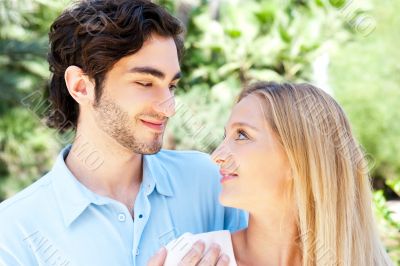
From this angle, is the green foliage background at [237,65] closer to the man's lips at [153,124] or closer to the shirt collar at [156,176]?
the shirt collar at [156,176]

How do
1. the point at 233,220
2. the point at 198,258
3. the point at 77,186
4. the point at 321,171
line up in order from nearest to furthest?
the point at 198,258, the point at 321,171, the point at 77,186, the point at 233,220

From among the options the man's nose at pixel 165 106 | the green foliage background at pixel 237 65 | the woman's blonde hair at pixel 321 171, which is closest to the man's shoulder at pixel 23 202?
the man's nose at pixel 165 106

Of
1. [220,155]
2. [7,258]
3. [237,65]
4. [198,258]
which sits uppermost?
[220,155]

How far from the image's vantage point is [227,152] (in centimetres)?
207

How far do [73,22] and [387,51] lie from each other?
704 cm

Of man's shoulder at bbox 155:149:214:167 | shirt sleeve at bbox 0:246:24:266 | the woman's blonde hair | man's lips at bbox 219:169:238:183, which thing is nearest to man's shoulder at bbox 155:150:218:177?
man's shoulder at bbox 155:149:214:167

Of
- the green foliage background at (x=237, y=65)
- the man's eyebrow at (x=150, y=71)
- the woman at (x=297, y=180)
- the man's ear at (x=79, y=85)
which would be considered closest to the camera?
the woman at (x=297, y=180)

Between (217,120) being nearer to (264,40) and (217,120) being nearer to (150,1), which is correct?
(264,40)

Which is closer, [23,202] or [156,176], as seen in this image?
[23,202]

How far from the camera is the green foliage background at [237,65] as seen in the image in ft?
26.2

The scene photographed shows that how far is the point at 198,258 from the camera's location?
1.96 metres

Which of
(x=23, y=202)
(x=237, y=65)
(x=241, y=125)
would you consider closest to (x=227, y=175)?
(x=241, y=125)

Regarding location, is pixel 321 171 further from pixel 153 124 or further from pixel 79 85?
pixel 79 85

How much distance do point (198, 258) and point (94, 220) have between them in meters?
0.41
